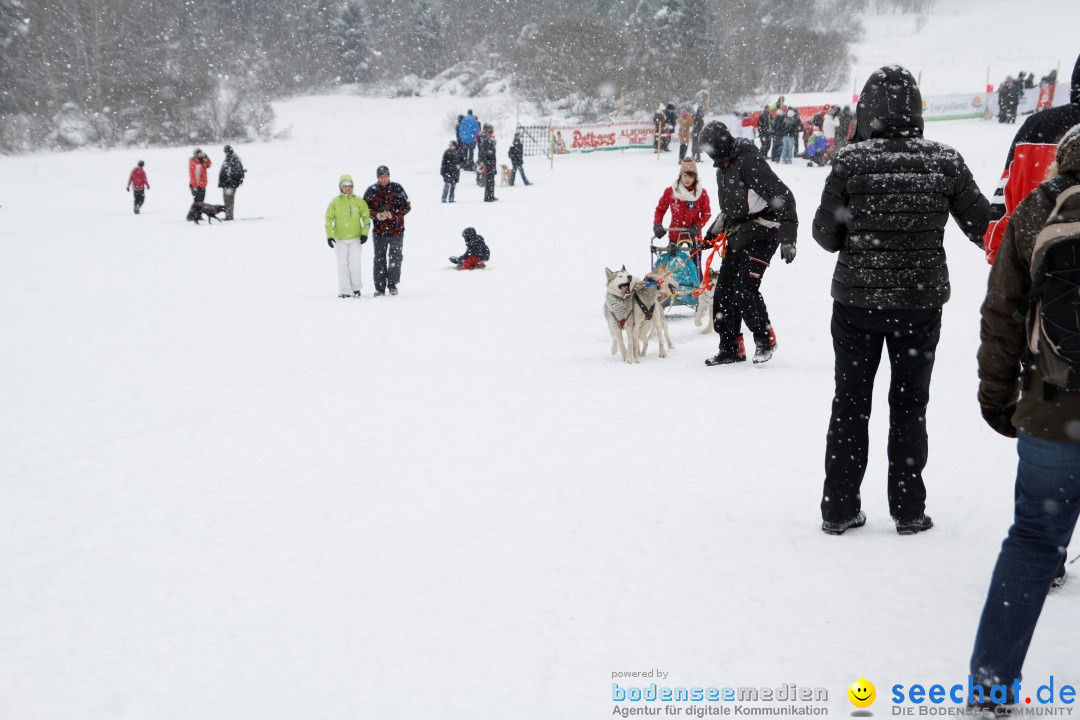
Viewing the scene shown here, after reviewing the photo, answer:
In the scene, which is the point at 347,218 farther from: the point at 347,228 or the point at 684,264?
the point at 684,264

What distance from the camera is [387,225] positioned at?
10836mm

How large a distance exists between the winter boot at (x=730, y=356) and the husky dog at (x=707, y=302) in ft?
3.98

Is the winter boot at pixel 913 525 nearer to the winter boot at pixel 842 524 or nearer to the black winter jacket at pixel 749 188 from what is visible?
the winter boot at pixel 842 524

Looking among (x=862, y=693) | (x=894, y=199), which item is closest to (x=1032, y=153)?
(x=894, y=199)

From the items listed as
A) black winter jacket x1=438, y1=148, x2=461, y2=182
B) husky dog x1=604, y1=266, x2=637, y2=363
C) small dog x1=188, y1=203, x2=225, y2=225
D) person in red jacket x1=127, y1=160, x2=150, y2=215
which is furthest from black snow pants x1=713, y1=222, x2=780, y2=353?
person in red jacket x1=127, y1=160, x2=150, y2=215

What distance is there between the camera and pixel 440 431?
5324mm

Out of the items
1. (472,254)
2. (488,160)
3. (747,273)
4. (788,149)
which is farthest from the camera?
(788,149)

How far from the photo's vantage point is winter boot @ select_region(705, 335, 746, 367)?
6562 millimetres

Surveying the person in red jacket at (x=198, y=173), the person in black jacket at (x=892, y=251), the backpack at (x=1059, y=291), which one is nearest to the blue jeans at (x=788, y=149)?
the person in red jacket at (x=198, y=173)

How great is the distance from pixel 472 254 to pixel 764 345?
283 inches

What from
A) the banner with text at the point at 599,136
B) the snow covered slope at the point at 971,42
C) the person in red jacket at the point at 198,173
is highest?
the snow covered slope at the point at 971,42

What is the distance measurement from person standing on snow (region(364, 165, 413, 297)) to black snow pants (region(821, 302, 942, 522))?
8.07 m

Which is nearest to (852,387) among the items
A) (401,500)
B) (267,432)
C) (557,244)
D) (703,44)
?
(401,500)

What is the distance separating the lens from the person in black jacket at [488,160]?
67.7ft
